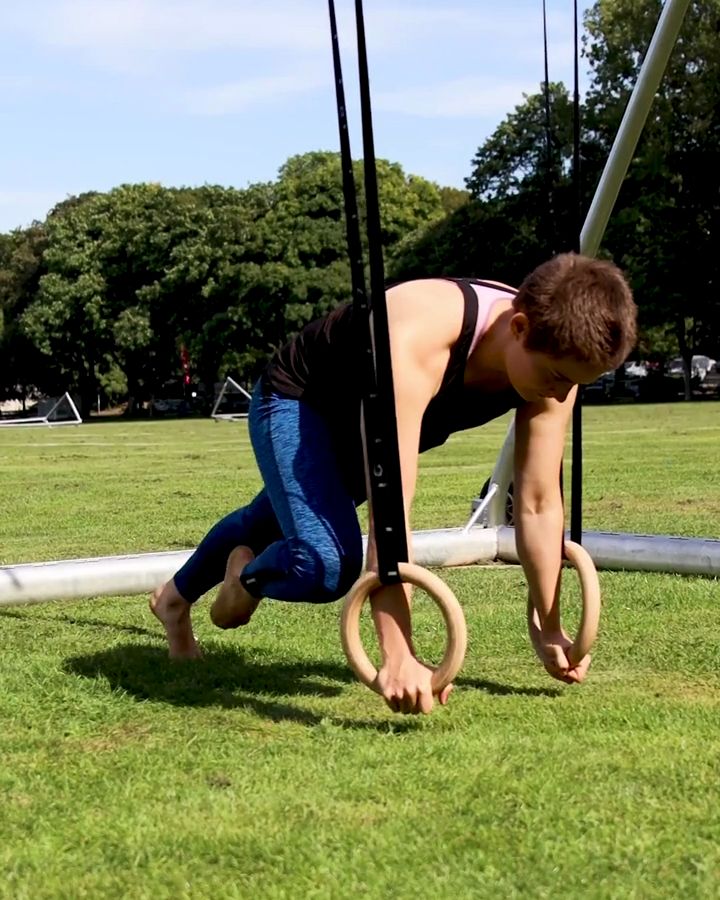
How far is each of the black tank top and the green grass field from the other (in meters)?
0.94

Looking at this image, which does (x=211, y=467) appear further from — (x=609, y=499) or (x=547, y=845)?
(x=547, y=845)

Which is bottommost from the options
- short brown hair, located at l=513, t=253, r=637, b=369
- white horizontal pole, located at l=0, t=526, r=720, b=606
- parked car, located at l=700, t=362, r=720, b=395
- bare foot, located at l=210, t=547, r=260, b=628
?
parked car, located at l=700, t=362, r=720, b=395

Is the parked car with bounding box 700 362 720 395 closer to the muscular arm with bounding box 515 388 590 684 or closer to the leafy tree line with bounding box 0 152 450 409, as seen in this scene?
the leafy tree line with bounding box 0 152 450 409

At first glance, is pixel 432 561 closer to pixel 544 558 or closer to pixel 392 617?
pixel 544 558

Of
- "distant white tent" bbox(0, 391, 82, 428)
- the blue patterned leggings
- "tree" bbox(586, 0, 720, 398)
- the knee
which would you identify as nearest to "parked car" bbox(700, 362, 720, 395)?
"tree" bbox(586, 0, 720, 398)

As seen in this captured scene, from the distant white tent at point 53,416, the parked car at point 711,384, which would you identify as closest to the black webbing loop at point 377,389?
the distant white tent at point 53,416

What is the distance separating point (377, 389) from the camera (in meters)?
3.97

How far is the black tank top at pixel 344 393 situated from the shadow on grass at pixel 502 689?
0.85m

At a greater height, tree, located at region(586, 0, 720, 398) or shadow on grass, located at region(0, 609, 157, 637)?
tree, located at region(586, 0, 720, 398)

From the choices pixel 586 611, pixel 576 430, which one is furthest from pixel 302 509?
pixel 576 430

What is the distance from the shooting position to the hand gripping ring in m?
4.45

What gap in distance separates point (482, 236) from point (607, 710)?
171ft

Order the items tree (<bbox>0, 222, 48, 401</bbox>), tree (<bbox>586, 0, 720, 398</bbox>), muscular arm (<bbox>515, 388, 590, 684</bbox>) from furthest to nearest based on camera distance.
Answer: tree (<bbox>0, 222, 48, 401</bbox>), tree (<bbox>586, 0, 720, 398</bbox>), muscular arm (<bbox>515, 388, 590, 684</bbox>)

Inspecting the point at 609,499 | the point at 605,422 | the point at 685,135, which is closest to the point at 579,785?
the point at 609,499
